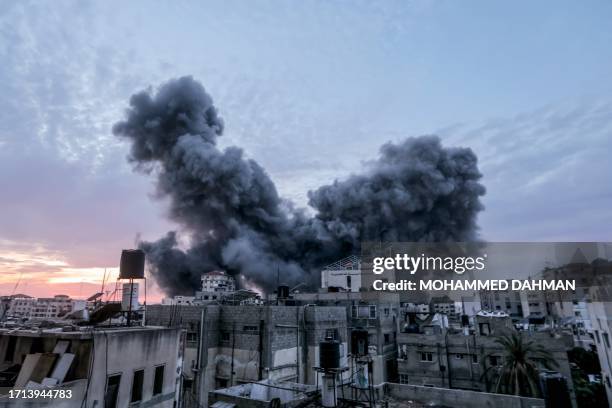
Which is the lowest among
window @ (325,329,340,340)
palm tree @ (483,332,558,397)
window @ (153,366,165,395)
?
palm tree @ (483,332,558,397)

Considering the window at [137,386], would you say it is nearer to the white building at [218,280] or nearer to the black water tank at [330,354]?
the black water tank at [330,354]

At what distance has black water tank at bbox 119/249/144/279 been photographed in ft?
44.4

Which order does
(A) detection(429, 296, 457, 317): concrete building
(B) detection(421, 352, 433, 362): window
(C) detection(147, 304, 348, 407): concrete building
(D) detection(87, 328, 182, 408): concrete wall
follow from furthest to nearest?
(A) detection(429, 296, 457, 317): concrete building → (B) detection(421, 352, 433, 362): window → (C) detection(147, 304, 348, 407): concrete building → (D) detection(87, 328, 182, 408): concrete wall

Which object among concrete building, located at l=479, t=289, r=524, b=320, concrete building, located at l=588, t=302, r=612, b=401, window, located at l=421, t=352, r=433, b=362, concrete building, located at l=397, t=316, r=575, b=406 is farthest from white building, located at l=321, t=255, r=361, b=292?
concrete building, located at l=479, t=289, r=524, b=320

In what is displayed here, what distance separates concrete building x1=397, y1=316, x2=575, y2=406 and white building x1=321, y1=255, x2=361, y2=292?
54.6ft

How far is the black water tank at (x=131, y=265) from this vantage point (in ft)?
44.4

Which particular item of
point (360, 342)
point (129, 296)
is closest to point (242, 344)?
point (129, 296)

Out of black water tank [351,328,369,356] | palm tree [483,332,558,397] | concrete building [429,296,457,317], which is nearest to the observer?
black water tank [351,328,369,356]

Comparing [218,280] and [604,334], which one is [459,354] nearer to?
[604,334]

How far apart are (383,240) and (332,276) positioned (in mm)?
9968

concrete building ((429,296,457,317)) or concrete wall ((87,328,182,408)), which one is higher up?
concrete building ((429,296,457,317))

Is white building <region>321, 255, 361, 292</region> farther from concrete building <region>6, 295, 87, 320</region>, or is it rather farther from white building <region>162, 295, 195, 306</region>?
concrete building <region>6, 295, 87, 320</region>

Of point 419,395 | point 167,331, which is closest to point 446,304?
point 419,395

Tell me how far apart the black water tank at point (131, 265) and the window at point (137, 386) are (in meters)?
3.98
